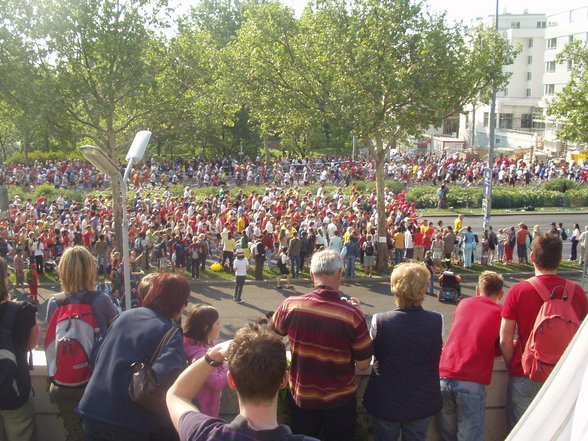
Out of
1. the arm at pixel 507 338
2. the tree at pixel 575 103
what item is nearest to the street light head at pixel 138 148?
the arm at pixel 507 338

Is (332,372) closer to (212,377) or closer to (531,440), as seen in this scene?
(212,377)

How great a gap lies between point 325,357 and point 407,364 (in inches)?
20.6

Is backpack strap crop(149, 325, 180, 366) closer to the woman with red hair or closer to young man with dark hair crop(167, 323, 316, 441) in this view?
the woman with red hair

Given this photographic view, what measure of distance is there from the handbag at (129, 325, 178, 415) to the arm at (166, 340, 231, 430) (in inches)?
9.5

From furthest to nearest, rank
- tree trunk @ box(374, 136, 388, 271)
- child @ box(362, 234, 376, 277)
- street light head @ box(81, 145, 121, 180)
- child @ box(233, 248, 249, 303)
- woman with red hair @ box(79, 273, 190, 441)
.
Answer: tree trunk @ box(374, 136, 388, 271) < child @ box(362, 234, 376, 277) < child @ box(233, 248, 249, 303) < street light head @ box(81, 145, 121, 180) < woman with red hair @ box(79, 273, 190, 441)

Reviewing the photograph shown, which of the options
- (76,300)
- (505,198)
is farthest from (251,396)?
(505,198)

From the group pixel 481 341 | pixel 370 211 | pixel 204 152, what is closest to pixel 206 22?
pixel 204 152

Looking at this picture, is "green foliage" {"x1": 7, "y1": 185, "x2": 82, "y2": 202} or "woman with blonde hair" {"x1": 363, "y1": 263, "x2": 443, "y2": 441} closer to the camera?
"woman with blonde hair" {"x1": 363, "y1": 263, "x2": 443, "y2": 441}

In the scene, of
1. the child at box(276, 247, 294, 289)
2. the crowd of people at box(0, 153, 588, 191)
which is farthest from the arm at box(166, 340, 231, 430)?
the crowd of people at box(0, 153, 588, 191)

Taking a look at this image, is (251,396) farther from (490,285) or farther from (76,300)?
(490,285)

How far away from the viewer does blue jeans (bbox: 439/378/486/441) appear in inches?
155

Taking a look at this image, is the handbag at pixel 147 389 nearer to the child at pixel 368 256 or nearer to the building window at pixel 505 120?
the child at pixel 368 256

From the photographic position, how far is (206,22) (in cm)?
5534

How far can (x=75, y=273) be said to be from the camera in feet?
12.6
